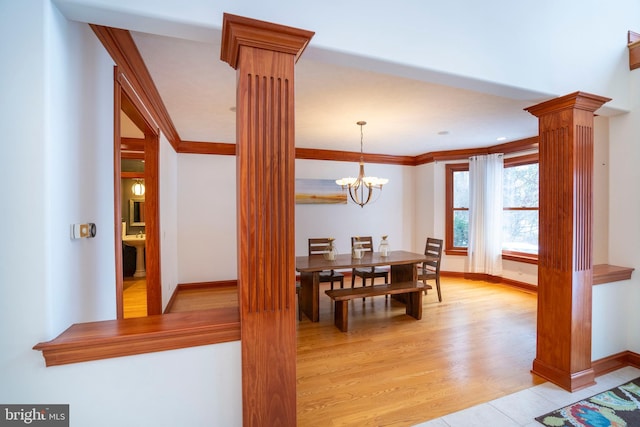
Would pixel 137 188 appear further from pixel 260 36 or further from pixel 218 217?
pixel 260 36

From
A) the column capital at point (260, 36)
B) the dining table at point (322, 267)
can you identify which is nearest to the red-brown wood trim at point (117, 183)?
the column capital at point (260, 36)

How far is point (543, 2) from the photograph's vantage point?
217 centimetres

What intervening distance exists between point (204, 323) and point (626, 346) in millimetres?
3537

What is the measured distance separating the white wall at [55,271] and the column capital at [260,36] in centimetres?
70

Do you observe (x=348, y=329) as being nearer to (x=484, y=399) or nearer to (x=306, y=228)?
(x=484, y=399)

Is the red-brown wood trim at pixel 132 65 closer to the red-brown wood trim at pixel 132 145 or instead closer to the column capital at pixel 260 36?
the column capital at pixel 260 36

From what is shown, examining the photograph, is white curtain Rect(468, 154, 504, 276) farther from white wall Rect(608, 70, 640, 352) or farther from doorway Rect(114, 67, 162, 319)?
doorway Rect(114, 67, 162, 319)

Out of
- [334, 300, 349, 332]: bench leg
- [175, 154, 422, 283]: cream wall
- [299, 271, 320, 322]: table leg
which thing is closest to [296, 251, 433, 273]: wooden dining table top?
[299, 271, 320, 322]: table leg

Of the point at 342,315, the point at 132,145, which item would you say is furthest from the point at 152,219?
the point at 342,315

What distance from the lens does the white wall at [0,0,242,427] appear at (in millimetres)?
1124

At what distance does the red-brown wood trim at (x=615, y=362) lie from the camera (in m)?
2.40

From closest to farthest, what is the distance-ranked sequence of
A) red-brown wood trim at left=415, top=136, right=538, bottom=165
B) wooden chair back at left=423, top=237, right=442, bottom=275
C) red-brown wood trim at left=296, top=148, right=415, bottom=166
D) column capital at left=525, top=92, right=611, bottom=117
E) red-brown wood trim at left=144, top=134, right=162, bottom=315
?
column capital at left=525, top=92, right=611, bottom=117
red-brown wood trim at left=144, top=134, right=162, bottom=315
wooden chair back at left=423, top=237, right=442, bottom=275
red-brown wood trim at left=415, top=136, right=538, bottom=165
red-brown wood trim at left=296, top=148, right=415, bottom=166

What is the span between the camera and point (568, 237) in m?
2.21

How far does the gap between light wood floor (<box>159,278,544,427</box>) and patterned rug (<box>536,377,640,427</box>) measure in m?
0.30
